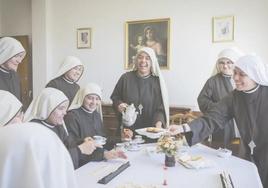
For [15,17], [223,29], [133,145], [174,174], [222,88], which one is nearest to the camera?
[174,174]

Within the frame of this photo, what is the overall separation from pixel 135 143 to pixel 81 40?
393cm

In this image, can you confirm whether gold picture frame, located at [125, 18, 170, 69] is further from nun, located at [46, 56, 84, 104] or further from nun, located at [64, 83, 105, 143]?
nun, located at [64, 83, 105, 143]

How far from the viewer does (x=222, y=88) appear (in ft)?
13.2

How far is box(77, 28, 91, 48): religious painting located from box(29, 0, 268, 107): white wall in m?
0.11

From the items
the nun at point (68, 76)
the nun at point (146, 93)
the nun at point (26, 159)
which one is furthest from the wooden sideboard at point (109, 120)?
the nun at point (26, 159)

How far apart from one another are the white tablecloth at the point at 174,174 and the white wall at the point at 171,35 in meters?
2.99

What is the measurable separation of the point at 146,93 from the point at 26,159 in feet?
9.46

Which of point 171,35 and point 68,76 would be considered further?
point 171,35

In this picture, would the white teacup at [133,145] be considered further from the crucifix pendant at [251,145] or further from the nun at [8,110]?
the nun at [8,110]

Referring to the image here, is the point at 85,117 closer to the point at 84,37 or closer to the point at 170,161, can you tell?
the point at 170,161

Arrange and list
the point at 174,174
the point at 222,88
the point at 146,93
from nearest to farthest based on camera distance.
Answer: the point at 174,174 < the point at 146,93 < the point at 222,88

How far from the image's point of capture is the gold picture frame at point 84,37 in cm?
637

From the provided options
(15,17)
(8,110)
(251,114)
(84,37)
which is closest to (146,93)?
(251,114)

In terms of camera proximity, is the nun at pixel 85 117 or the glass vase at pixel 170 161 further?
the nun at pixel 85 117
